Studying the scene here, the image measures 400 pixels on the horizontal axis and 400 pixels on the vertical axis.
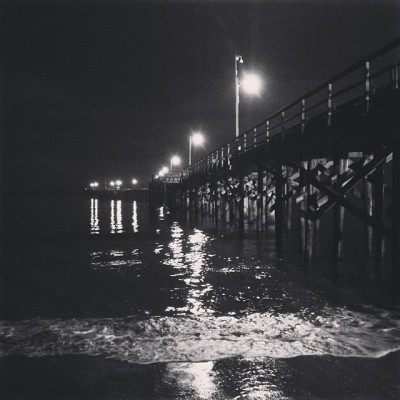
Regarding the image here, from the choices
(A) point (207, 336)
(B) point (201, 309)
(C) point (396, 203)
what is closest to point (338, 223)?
(C) point (396, 203)

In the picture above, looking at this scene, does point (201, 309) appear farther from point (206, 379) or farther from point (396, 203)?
point (396, 203)

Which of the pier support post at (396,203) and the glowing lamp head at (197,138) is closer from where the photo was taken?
the pier support post at (396,203)

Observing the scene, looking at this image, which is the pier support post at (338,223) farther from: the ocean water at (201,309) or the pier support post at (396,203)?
the pier support post at (396,203)

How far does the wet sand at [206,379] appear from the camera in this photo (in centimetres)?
420

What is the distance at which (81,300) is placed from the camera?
336 inches

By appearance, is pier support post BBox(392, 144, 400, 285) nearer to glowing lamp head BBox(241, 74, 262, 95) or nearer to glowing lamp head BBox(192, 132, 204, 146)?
glowing lamp head BBox(241, 74, 262, 95)

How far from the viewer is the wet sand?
4195mm

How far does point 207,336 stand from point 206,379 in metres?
1.48

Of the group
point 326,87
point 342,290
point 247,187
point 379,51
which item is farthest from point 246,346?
point 247,187

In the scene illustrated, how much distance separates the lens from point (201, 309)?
25.1ft

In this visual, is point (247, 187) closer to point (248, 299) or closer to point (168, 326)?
point (248, 299)

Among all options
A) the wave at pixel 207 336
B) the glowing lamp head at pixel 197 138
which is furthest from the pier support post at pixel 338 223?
the glowing lamp head at pixel 197 138

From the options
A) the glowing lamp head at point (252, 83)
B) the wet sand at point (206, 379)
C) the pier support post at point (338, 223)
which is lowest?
the wet sand at point (206, 379)

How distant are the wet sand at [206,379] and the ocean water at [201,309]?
67mm
